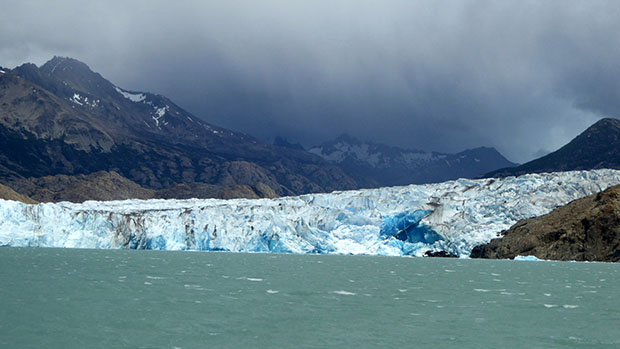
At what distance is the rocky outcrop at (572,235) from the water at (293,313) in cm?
4022

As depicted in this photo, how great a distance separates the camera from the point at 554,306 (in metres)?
24.9

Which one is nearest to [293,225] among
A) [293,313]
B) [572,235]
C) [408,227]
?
[408,227]

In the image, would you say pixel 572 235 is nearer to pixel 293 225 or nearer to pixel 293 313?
pixel 293 225

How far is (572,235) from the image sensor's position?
73062mm

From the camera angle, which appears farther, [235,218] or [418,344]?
[235,218]

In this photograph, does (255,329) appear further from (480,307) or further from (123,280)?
(123,280)

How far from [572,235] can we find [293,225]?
3963cm

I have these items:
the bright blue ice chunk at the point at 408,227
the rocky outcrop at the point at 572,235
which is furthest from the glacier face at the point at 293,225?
the rocky outcrop at the point at 572,235

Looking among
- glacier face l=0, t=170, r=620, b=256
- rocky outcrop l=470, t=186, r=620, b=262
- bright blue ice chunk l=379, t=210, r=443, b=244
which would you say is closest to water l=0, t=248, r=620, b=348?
rocky outcrop l=470, t=186, r=620, b=262

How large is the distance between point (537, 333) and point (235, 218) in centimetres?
7173

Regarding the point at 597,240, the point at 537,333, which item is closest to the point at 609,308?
the point at 537,333

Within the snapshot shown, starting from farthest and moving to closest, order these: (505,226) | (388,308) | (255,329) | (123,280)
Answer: (505,226) < (123,280) < (388,308) < (255,329)

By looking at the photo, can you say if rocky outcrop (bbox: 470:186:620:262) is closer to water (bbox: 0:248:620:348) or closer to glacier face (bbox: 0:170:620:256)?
glacier face (bbox: 0:170:620:256)

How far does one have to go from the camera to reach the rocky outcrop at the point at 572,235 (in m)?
71.1
